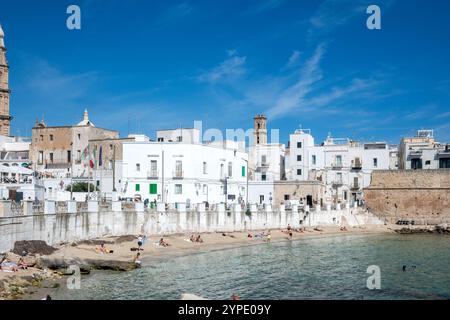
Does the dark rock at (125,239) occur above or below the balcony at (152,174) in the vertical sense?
below

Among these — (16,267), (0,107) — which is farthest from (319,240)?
(0,107)

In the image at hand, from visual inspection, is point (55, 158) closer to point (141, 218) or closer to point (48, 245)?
A: point (141, 218)

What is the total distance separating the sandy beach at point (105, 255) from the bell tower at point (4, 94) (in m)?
46.6

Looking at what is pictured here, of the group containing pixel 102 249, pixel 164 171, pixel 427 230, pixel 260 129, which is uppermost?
pixel 260 129

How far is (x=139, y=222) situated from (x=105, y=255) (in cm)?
869

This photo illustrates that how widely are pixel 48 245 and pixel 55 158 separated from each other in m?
41.1

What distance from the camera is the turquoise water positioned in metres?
23.9

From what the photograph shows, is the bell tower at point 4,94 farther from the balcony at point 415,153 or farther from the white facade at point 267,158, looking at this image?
the balcony at point 415,153

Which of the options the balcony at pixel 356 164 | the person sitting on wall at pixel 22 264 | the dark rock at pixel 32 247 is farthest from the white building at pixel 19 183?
the balcony at pixel 356 164

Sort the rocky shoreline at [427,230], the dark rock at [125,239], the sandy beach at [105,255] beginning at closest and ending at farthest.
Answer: the sandy beach at [105,255] → the dark rock at [125,239] → the rocky shoreline at [427,230]

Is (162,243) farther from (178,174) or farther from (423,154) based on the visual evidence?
(423,154)

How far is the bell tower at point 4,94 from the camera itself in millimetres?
75669

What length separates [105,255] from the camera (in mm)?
31797

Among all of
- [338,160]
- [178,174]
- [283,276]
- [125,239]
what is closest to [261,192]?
A: [338,160]
